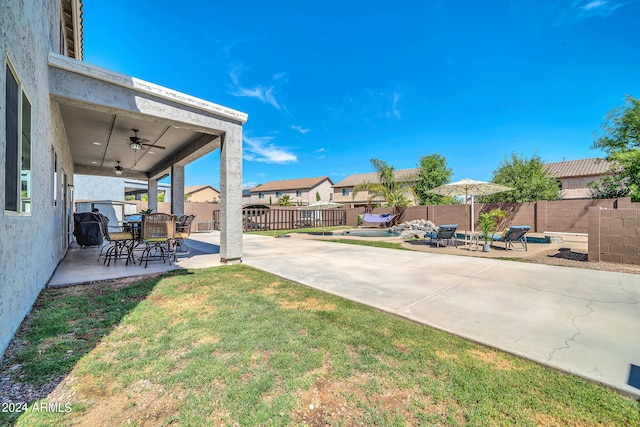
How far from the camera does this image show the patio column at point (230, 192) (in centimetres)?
609

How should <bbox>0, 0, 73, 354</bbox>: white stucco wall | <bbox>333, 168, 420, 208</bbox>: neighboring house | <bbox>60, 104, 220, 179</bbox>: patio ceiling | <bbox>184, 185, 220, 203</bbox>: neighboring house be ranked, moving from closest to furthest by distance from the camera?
<bbox>0, 0, 73, 354</bbox>: white stucco wall, <bbox>60, 104, 220, 179</bbox>: patio ceiling, <bbox>333, 168, 420, 208</bbox>: neighboring house, <bbox>184, 185, 220, 203</bbox>: neighboring house

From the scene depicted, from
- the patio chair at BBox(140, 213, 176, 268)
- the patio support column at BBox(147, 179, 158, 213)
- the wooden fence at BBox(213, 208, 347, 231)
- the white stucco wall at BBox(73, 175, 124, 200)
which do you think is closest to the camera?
the patio chair at BBox(140, 213, 176, 268)

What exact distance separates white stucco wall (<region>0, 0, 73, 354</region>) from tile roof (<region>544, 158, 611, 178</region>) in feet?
109

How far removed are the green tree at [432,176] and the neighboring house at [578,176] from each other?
1000 centimetres

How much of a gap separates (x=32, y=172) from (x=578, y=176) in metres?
37.0

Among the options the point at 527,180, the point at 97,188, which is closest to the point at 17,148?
the point at 97,188

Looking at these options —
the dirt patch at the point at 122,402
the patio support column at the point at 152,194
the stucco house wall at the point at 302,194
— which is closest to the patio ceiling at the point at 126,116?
the patio support column at the point at 152,194

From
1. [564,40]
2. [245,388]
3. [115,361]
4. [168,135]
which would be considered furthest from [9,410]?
[564,40]

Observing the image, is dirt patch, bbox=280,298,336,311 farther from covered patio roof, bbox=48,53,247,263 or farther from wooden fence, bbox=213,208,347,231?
wooden fence, bbox=213,208,347,231

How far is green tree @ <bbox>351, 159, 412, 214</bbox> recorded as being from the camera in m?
22.5

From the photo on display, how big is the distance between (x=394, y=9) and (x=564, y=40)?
7.67m

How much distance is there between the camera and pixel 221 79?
17.2 m

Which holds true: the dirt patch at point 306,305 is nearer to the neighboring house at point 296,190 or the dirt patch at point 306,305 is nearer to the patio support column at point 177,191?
the patio support column at point 177,191

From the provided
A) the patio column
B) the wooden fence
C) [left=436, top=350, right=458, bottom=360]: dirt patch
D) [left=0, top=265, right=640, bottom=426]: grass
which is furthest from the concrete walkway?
the wooden fence
